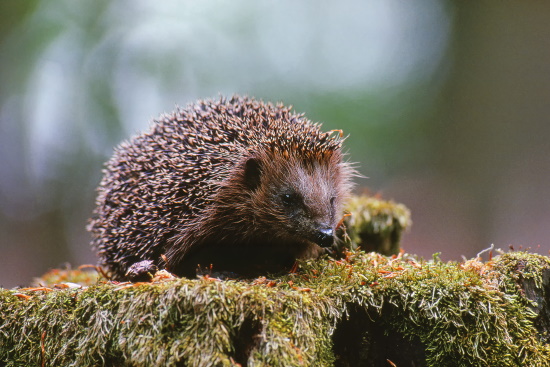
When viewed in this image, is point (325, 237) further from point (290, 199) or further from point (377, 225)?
point (377, 225)

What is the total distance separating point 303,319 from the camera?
337 centimetres

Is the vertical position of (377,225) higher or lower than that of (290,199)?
higher

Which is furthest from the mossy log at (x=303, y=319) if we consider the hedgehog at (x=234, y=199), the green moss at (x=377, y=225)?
the green moss at (x=377, y=225)

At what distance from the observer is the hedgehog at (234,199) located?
4.65m

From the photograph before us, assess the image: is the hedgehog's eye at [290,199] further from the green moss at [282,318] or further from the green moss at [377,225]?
the green moss at [377,225]

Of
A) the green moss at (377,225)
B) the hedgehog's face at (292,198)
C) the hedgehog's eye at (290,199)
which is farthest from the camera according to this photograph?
the green moss at (377,225)

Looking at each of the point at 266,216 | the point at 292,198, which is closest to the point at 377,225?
the point at 292,198

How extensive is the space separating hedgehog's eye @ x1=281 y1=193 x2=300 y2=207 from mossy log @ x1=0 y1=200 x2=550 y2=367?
0.73m

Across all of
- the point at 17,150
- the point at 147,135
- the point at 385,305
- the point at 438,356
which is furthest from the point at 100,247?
the point at 17,150

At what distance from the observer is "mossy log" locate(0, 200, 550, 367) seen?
3170 mm

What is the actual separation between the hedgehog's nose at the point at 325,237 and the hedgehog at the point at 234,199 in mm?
13

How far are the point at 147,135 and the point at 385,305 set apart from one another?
11.3 feet

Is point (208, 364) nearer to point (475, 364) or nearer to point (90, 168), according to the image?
point (475, 364)

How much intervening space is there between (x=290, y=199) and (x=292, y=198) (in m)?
0.02
